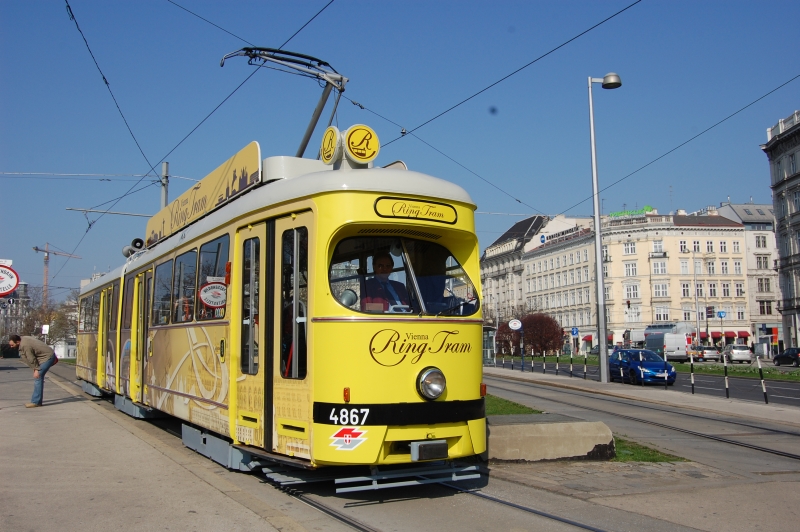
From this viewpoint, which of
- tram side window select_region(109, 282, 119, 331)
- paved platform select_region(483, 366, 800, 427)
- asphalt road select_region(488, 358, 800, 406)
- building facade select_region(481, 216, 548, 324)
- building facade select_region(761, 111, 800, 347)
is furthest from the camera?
building facade select_region(481, 216, 548, 324)

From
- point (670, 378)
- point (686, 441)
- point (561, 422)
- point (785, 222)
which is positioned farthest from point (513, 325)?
point (785, 222)

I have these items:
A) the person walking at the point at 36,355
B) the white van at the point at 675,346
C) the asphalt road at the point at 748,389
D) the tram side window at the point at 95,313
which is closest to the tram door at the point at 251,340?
the person walking at the point at 36,355

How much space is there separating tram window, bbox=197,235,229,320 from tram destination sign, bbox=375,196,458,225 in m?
2.41

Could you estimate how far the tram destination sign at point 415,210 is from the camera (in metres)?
6.97

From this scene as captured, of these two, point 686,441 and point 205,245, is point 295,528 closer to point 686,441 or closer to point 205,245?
point 205,245

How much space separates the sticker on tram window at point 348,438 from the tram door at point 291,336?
0.32m

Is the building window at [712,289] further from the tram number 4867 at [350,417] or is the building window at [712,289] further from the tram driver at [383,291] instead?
the tram number 4867 at [350,417]

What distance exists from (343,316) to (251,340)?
1.54 m

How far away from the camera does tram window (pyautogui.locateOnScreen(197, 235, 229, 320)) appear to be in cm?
854

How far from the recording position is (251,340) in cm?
769

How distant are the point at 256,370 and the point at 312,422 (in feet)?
3.93

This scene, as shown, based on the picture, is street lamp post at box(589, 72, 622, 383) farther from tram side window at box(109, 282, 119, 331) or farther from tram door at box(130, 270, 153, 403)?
tram door at box(130, 270, 153, 403)

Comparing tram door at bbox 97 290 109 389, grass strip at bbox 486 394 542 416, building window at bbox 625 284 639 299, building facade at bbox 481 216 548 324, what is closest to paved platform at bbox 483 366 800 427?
grass strip at bbox 486 394 542 416

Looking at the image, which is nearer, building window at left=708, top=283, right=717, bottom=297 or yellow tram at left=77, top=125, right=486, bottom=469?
yellow tram at left=77, top=125, right=486, bottom=469
